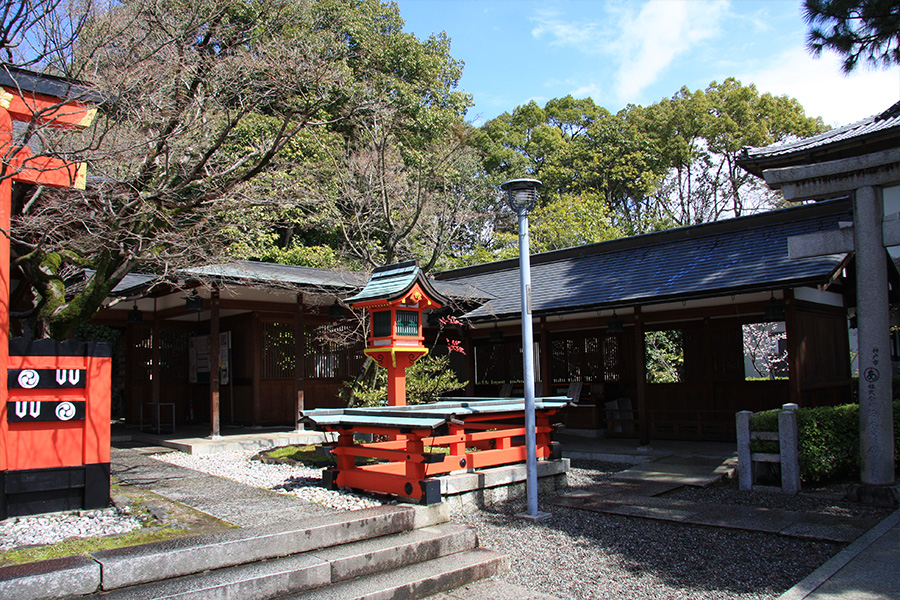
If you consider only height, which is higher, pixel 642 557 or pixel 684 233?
pixel 684 233

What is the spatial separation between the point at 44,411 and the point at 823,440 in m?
8.77

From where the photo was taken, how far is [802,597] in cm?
447

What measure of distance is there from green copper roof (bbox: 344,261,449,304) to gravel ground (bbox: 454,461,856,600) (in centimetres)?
278

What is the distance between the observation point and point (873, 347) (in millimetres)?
7465

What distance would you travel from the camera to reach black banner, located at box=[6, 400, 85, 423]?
18.7ft

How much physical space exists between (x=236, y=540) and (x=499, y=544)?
8.65 feet

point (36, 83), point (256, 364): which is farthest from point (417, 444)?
point (256, 364)

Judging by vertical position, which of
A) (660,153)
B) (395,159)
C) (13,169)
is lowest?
(13,169)

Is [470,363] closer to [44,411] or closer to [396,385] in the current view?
[396,385]

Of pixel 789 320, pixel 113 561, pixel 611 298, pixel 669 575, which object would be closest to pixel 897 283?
pixel 789 320

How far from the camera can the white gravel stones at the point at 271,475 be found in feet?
22.2

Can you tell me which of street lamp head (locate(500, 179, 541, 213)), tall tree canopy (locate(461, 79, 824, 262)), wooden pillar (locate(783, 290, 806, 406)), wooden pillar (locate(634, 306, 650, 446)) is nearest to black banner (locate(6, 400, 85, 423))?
street lamp head (locate(500, 179, 541, 213))

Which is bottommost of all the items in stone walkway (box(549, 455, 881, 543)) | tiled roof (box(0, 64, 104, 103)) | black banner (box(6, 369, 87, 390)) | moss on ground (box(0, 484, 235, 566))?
stone walkway (box(549, 455, 881, 543))

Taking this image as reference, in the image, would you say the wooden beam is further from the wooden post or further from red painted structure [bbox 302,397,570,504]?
the wooden post
